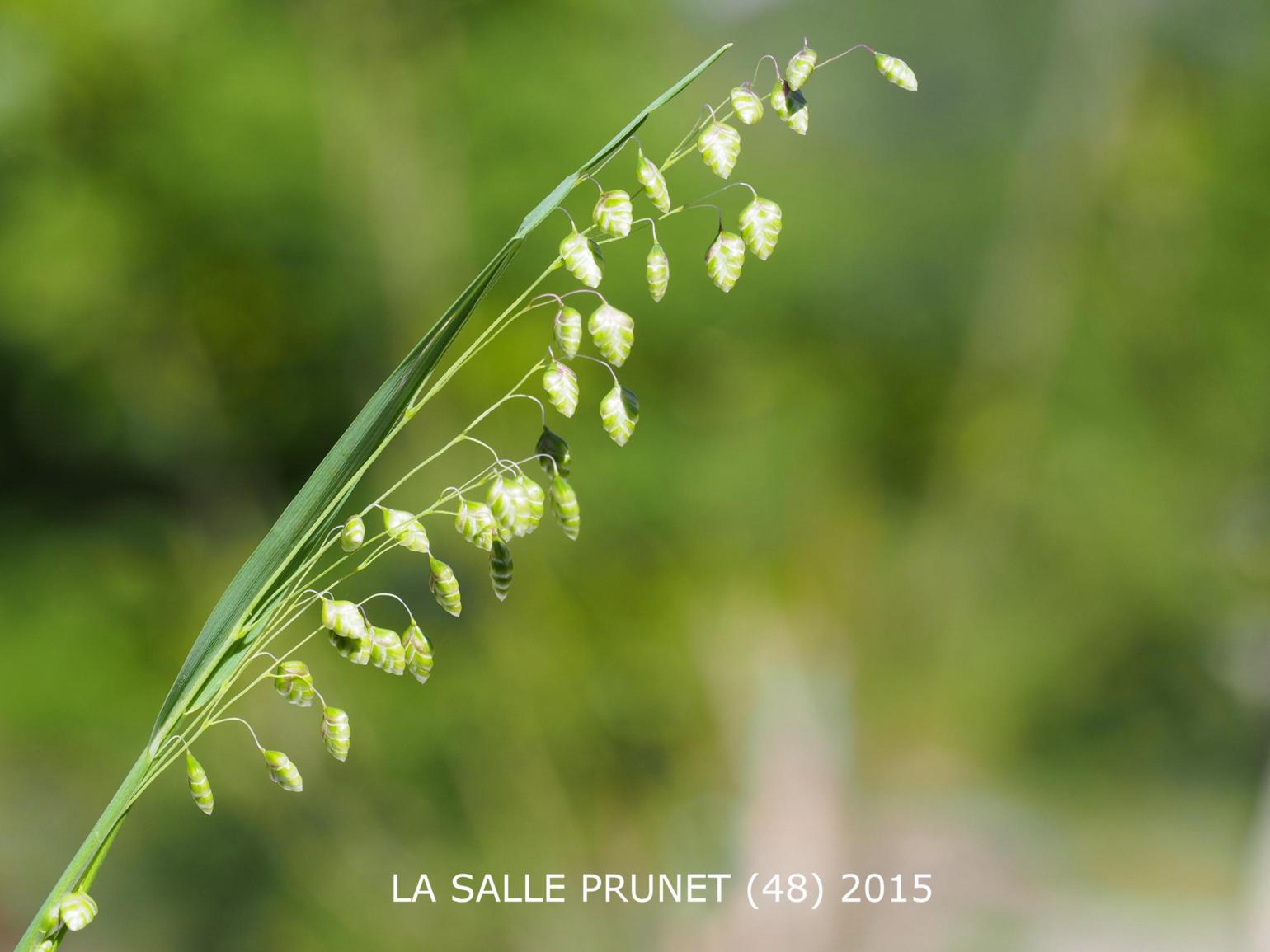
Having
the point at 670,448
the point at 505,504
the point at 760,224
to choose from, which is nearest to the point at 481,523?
the point at 505,504

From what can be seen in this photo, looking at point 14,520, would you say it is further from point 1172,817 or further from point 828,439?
point 1172,817

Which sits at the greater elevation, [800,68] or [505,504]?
[800,68]

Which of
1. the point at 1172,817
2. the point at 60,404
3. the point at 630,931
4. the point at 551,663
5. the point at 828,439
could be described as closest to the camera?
the point at 60,404

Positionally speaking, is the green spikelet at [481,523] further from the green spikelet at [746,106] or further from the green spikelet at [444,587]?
the green spikelet at [746,106]

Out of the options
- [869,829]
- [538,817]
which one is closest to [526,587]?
[538,817]

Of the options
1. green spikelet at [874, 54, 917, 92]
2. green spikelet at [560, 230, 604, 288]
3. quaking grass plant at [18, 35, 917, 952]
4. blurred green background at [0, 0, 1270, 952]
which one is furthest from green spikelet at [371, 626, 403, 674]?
blurred green background at [0, 0, 1270, 952]

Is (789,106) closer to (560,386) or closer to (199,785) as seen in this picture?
(560,386)
